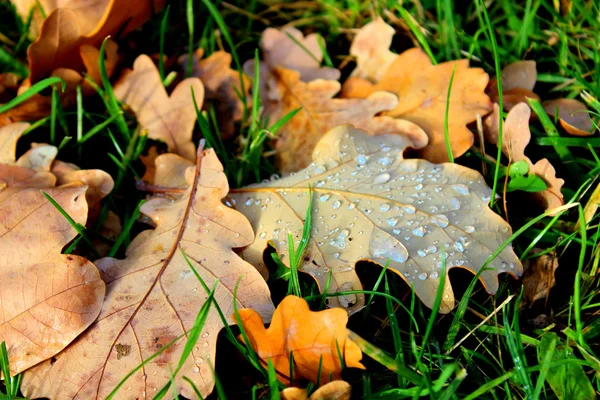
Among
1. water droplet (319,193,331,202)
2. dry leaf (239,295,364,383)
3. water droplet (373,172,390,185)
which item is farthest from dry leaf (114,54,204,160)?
dry leaf (239,295,364,383)

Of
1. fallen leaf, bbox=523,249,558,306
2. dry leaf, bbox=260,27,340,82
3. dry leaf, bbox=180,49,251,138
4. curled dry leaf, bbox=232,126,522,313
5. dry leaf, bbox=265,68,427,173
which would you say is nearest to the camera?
curled dry leaf, bbox=232,126,522,313

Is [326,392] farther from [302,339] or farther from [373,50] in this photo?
[373,50]

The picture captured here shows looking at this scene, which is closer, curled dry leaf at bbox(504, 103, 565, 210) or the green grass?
the green grass

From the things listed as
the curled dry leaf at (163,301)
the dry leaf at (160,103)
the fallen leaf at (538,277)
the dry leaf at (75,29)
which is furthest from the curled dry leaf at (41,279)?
the fallen leaf at (538,277)

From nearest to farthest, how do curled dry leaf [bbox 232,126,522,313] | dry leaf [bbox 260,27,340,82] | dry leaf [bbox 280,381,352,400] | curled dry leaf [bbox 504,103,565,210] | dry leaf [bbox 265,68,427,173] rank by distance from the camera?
1. dry leaf [bbox 280,381,352,400]
2. curled dry leaf [bbox 232,126,522,313]
3. curled dry leaf [bbox 504,103,565,210]
4. dry leaf [bbox 265,68,427,173]
5. dry leaf [bbox 260,27,340,82]

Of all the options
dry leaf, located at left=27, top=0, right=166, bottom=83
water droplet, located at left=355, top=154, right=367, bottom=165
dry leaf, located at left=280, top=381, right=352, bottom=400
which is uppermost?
dry leaf, located at left=27, top=0, right=166, bottom=83

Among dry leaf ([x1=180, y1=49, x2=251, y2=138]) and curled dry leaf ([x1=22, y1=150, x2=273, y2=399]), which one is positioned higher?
dry leaf ([x1=180, y1=49, x2=251, y2=138])

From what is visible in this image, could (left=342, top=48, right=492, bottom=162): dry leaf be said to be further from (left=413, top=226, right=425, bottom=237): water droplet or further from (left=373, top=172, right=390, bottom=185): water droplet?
(left=413, top=226, right=425, bottom=237): water droplet
